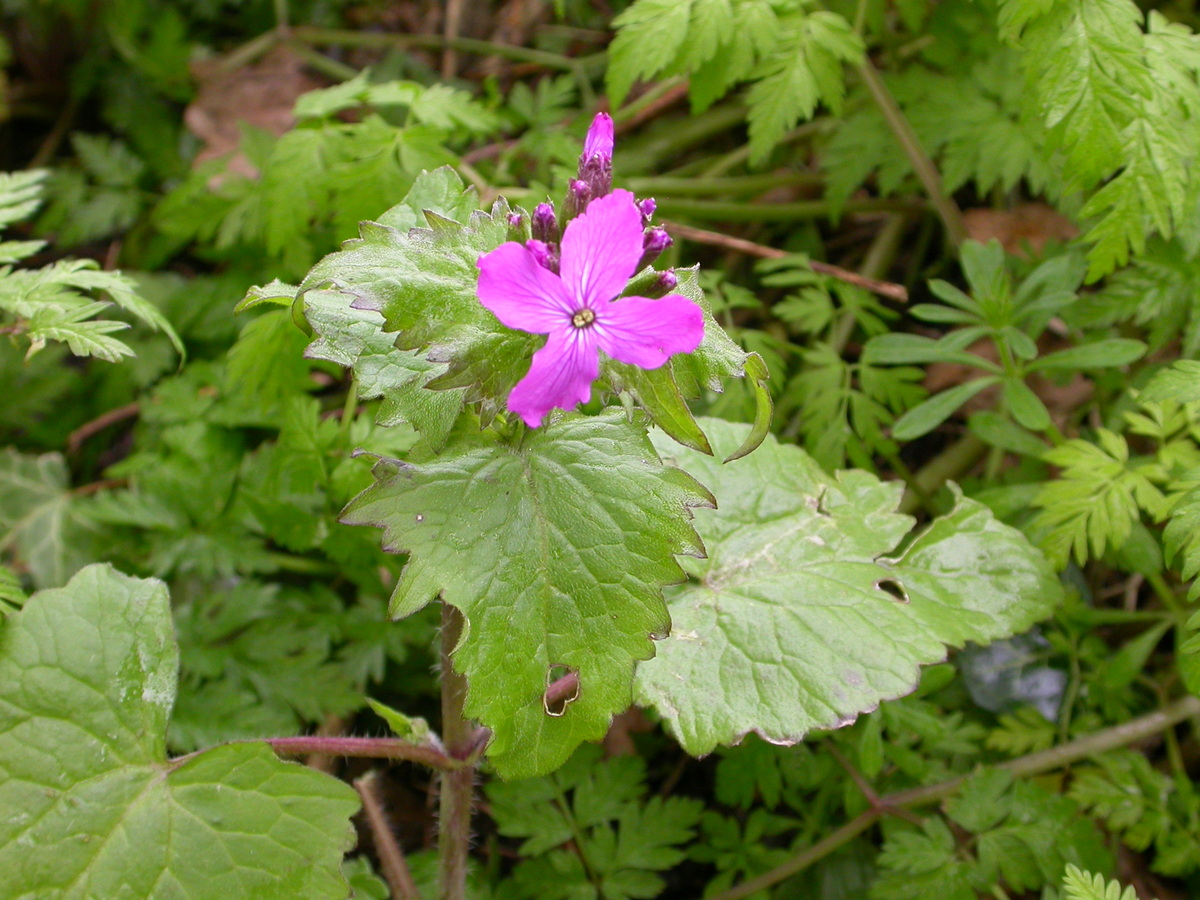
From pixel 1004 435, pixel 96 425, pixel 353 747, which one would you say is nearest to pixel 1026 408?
pixel 1004 435

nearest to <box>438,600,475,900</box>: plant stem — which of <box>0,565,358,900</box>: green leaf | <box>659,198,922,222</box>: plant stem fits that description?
<box>0,565,358,900</box>: green leaf

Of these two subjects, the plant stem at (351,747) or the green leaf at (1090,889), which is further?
the plant stem at (351,747)

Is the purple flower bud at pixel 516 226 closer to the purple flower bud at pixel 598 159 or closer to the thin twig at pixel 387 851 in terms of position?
the purple flower bud at pixel 598 159

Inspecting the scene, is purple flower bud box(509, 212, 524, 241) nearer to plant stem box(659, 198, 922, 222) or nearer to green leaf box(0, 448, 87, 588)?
plant stem box(659, 198, 922, 222)

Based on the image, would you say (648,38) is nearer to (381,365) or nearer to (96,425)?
(381,365)

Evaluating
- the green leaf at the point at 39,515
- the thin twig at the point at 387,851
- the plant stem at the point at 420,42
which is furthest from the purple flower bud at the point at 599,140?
the plant stem at the point at 420,42
